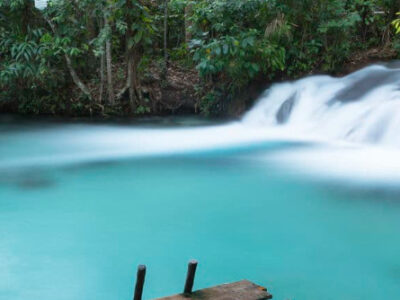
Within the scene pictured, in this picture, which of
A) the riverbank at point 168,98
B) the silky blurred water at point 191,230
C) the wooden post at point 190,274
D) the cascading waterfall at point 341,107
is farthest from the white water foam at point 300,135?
the wooden post at point 190,274

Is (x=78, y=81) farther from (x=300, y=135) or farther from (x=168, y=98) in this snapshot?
(x=300, y=135)

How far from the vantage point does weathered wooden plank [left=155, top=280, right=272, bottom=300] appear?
89.2 inches

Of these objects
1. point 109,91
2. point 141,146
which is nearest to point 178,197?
point 141,146

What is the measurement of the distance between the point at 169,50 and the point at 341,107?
3.87 meters

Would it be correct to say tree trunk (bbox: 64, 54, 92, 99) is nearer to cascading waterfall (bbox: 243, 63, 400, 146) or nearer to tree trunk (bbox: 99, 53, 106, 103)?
tree trunk (bbox: 99, 53, 106, 103)

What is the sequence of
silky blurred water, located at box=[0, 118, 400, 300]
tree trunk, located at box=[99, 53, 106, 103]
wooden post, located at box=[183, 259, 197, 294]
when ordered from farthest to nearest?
1. tree trunk, located at box=[99, 53, 106, 103]
2. silky blurred water, located at box=[0, 118, 400, 300]
3. wooden post, located at box=[183, 259, 197, 294]

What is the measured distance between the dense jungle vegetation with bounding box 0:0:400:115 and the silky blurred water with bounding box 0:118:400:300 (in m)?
3.22

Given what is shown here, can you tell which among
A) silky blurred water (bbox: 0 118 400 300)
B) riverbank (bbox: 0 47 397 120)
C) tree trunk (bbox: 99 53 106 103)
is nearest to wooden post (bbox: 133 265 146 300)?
silky blurred water (bbox: 0 118 400 300)

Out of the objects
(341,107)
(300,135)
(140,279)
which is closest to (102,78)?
(300,135)

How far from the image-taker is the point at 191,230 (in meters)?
3.85

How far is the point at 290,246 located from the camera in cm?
353

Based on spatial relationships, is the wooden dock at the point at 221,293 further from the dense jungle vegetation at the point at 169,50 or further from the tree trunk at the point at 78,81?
the tree trunk at the point at 78,81

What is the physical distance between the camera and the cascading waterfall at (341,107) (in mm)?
6867

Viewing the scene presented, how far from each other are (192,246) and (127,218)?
2.51 feet
